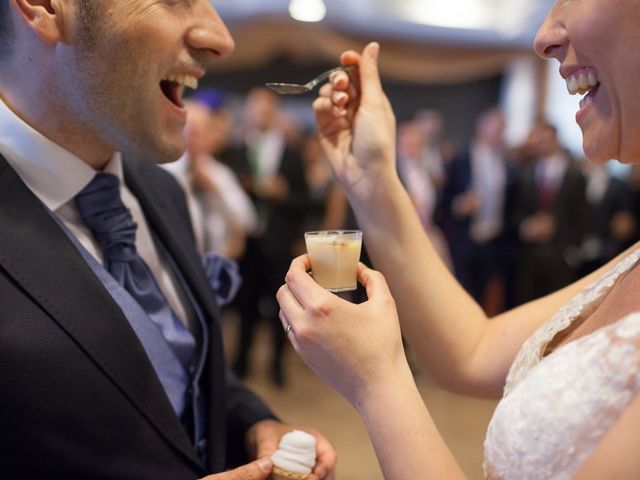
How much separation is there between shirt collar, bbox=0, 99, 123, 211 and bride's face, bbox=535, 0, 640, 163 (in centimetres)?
93

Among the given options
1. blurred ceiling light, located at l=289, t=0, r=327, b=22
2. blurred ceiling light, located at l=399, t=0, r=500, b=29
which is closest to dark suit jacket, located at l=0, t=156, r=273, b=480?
blurred ceiling light, located at l=399, t=0, r=500, b=29

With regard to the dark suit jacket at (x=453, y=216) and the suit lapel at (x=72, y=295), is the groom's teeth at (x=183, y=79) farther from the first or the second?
the dark suit jacket at (x=453, y=216)

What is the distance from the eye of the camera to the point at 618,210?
6137 millimetres

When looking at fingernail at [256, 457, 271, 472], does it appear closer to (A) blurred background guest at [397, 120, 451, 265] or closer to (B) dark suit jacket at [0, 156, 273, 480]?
(B) dark suit jacket at [0, 156, 273, 480]

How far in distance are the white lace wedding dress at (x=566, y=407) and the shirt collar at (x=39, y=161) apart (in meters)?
0.92

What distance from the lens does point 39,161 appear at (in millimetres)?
1362

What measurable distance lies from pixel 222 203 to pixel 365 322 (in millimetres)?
3135

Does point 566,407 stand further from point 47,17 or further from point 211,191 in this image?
point 211,191

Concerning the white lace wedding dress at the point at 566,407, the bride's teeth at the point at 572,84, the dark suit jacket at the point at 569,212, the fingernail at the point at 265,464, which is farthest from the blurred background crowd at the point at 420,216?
the white lace wedding dress at the point at 566,407

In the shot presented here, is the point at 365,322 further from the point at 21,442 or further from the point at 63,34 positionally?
the point at 63,34

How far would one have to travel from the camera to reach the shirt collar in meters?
1.35

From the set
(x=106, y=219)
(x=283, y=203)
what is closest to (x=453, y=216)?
(x=283, y=203)

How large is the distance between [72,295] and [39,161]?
302 millimetres

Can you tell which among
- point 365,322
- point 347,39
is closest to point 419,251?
point 365,322
